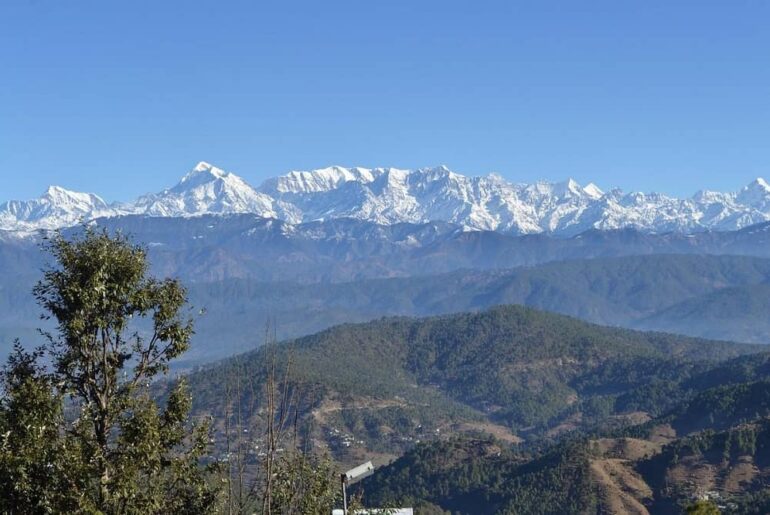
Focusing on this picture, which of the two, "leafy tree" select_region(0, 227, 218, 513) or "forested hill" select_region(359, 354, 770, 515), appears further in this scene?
"forested hill" select_region(359, 354, 770, 515)

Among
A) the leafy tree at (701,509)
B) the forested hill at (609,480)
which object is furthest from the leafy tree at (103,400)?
the forested hill at (609,480)

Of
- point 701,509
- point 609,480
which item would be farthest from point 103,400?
point 609,480

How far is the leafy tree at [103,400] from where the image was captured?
2345 centimetres

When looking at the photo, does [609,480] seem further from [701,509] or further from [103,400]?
[103,400]

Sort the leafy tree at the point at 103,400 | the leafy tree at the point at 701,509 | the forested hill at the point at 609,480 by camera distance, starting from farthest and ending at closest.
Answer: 1. the forested hill at the point at 609,480
2. the leafy tree at the point at 701,509
3. the leafy tree at the point at 103,400

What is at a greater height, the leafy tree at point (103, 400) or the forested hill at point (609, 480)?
the leafy tree at point (103, 400)

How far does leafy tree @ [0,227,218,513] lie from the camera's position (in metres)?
23.5

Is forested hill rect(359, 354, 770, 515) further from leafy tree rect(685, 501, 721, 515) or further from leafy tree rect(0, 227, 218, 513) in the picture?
leafy tree rect(0, 227, 218, 513)

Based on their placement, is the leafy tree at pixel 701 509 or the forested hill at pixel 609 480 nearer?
the leafy tree at pixel 701 509

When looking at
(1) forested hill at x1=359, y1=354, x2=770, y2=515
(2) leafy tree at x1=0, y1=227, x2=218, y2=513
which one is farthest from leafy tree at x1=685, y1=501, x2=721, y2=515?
(1) forested hill at x1=359, y1=354, x2=770, y2=515

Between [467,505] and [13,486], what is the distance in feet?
519

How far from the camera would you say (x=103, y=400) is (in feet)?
84.6

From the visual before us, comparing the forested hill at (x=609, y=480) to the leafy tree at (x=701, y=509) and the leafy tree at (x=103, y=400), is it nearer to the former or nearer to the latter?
the leafy tree at (x=701, y=509)

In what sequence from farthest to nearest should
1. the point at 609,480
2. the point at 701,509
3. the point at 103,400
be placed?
the point at 609,480 → the point at 701,509 → the point at 103,400
